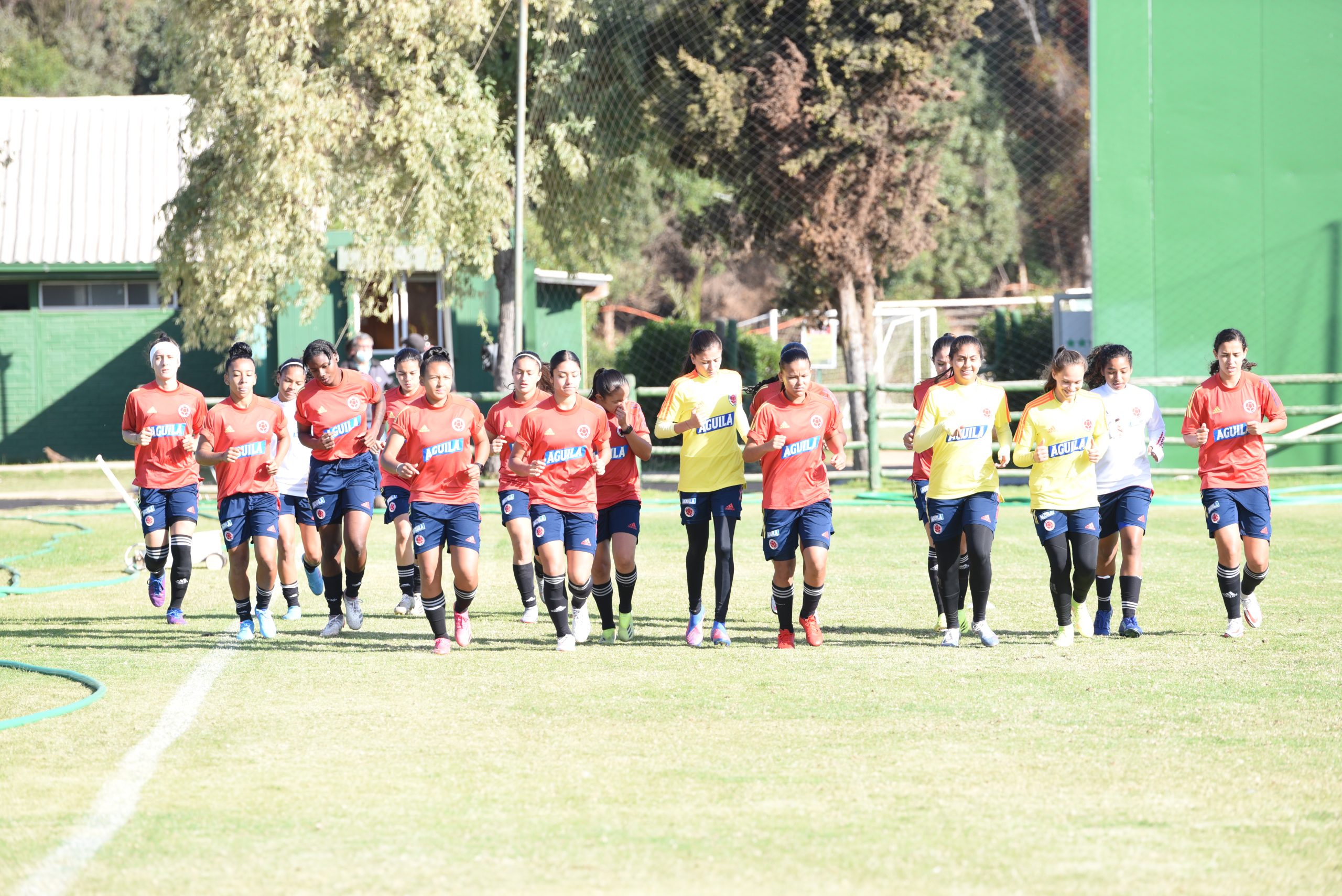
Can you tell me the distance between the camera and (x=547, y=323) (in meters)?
29.3

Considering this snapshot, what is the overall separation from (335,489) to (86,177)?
2196 cm

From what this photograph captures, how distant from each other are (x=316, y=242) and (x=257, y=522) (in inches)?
406

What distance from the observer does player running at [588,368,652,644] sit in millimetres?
9258

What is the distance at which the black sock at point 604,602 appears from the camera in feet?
30.9

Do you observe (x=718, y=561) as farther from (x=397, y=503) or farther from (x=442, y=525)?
(x=397, y=503)

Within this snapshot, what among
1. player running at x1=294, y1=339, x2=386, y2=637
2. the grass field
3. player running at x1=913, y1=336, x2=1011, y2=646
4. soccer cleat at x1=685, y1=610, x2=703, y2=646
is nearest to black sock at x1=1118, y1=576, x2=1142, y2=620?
the grass field

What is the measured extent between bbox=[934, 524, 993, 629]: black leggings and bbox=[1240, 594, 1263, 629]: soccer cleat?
1727 millimetres


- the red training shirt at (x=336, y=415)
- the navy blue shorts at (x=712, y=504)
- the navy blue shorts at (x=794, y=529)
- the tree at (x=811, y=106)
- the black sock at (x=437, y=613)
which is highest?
the tree at (x=811, y=106)

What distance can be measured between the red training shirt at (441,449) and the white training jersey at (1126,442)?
3.86m

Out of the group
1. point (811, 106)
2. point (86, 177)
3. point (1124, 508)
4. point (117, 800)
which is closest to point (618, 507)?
point (1124, 508)

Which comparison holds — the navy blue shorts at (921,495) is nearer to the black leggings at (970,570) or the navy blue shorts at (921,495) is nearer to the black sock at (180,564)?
the black leggings at (970,570)

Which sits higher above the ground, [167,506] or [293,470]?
[293,470]

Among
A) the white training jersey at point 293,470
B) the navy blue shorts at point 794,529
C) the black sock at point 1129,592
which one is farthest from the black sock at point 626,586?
the black sock at point 1129,592

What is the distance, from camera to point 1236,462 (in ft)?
30.6
